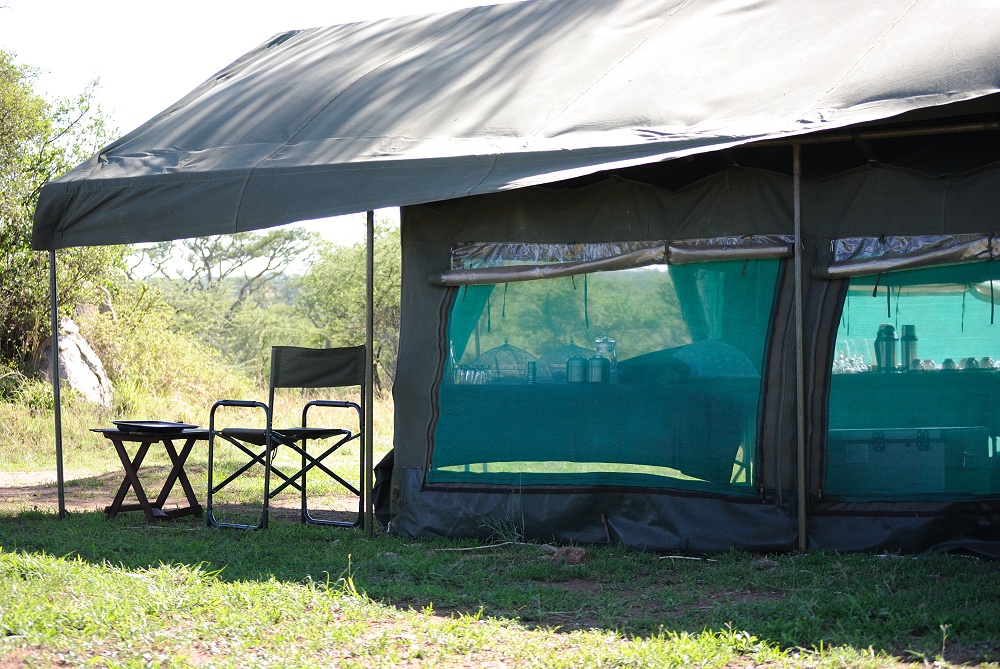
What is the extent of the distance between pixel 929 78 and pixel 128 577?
3230 millimetres

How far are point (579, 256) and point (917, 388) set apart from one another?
149 cm

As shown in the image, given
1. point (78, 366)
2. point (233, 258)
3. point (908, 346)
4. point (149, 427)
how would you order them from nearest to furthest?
point (908, 346)
point (149, 427)
point (78, 366)
point (233, 258)

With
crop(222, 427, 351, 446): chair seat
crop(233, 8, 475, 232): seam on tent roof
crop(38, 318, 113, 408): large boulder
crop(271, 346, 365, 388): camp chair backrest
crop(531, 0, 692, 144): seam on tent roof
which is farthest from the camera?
crop(38, 318, 113, 408): large boulder

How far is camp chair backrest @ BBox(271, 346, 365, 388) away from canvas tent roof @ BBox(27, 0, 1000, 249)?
70 centimetres

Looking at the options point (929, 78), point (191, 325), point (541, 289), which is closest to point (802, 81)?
point (929, 78)

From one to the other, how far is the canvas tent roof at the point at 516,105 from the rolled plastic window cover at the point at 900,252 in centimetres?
69

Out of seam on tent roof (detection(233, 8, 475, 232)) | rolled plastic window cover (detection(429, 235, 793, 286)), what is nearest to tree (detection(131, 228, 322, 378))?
seam on tent roof (detection(233, 8, 475, 232))

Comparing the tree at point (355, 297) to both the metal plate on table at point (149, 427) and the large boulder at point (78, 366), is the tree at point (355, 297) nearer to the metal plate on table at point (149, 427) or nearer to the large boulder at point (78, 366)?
the large boulder at point (78, 366)

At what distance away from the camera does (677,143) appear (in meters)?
3.61

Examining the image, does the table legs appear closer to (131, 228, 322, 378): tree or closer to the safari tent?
the safari tent

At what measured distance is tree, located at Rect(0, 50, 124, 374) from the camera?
9.95 meters

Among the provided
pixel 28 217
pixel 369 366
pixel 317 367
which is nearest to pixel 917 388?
pixel 369 366

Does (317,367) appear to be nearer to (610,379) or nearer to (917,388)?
(610,379)

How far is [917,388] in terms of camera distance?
12.9 feet
